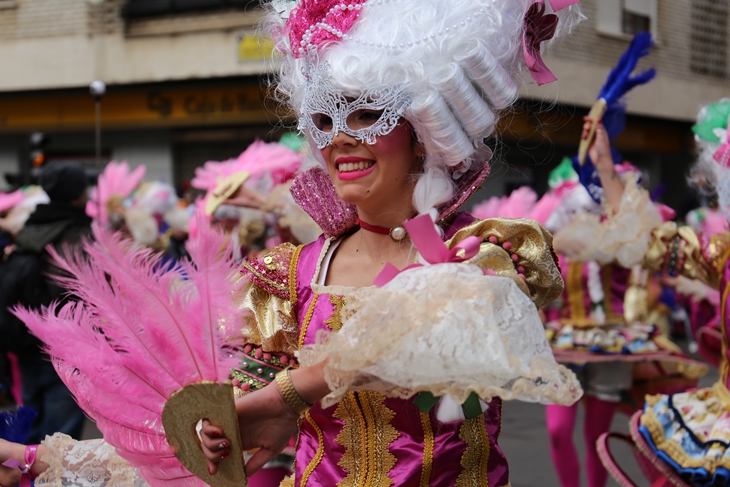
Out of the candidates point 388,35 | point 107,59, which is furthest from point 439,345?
point 107,59

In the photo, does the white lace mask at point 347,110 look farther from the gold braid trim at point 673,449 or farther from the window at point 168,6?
the window at point 168,6

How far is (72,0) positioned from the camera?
16109 mm

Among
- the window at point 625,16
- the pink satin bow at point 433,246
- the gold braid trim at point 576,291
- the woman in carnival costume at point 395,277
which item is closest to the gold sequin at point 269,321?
the woman in carnival costume at point 395,277

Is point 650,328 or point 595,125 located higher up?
point 595,125

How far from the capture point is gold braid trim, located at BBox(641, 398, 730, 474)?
3486mm

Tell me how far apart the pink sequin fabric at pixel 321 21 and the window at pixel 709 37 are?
16247mm

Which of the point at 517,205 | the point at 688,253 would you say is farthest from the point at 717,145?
the point at 517,205

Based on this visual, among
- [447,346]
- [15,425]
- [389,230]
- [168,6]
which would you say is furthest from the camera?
[168,6]

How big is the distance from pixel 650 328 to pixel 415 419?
453 centimetres

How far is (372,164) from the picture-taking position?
7.42ft

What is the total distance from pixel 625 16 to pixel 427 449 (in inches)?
592

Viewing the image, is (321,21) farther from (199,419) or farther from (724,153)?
(724,153)

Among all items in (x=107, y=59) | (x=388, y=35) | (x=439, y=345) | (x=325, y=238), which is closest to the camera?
(x=439, y=345)

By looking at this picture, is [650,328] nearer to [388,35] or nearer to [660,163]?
[388,35]
